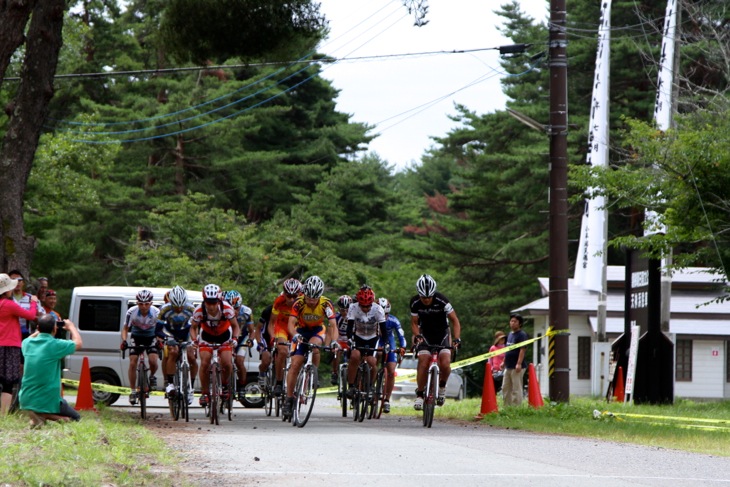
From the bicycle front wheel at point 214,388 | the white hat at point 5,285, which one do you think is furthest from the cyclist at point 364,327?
the white hat at point 5,285

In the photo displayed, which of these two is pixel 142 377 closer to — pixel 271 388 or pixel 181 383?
pixel 181 383

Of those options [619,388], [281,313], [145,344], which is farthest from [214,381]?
[619,388]

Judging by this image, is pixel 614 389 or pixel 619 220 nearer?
pixel 614 389

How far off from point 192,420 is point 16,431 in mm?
6800

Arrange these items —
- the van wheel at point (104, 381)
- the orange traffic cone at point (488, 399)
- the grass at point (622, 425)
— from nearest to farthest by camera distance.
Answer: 1. the grass at point (622, 425)
2. the orange traffic cone at point (488, 399)
3. the van wheel at point (104, 381)

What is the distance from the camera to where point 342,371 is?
18922 millimetres

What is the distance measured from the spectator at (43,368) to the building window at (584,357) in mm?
32771

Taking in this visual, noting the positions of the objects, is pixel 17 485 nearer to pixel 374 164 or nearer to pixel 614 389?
pixel 614 389

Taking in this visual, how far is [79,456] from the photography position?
9.86 m

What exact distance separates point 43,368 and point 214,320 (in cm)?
444

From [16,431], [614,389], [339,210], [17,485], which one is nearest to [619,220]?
[339,210]

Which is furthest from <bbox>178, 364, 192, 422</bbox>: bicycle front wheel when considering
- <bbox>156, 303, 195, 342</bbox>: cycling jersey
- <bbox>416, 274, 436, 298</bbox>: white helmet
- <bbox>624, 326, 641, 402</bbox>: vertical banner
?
<bbox>624, 326, 641, 402</bbox>: vertical banner

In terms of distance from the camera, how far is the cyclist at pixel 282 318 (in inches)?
714

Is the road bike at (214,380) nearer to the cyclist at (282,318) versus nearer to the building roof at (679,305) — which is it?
the cyclist at (282,318)
